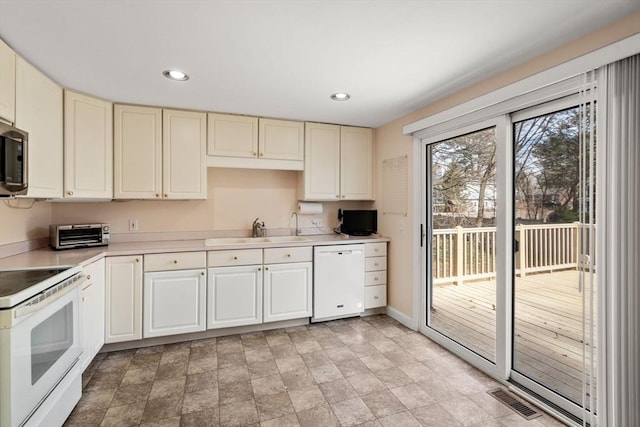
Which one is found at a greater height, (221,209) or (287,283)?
(221,209)

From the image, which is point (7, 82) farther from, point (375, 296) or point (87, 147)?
point (375, 296)

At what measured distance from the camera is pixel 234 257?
310cm

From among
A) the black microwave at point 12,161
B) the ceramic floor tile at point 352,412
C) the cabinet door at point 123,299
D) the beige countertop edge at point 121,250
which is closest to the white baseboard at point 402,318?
the beige countertop edge at point 121,250

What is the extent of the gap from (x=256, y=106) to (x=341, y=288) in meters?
2.17

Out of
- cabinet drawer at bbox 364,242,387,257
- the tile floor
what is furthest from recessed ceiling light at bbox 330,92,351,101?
the tile floor

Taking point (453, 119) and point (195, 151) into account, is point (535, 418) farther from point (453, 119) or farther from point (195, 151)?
point (195, 151)

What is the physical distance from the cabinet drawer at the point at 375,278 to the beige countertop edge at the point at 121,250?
39 centimetres

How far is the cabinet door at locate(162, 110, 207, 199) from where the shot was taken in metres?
3.14

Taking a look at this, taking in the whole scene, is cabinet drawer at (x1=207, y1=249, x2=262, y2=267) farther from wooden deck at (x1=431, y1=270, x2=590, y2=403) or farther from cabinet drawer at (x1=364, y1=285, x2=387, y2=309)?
wooden deck at (x1=431, y1=270, x2=590, y2=403)

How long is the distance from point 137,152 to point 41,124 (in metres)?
0.79

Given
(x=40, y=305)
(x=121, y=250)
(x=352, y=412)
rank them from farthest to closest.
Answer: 1. (x=121, y=250)
2. (x=352, y=412)
3. (x=40, y=305)

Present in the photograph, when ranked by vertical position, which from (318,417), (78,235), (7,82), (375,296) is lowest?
(318,417)

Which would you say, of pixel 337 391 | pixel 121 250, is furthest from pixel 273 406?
pixel 121 250

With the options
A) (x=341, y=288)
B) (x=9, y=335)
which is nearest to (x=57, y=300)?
(x=9, y=335)
